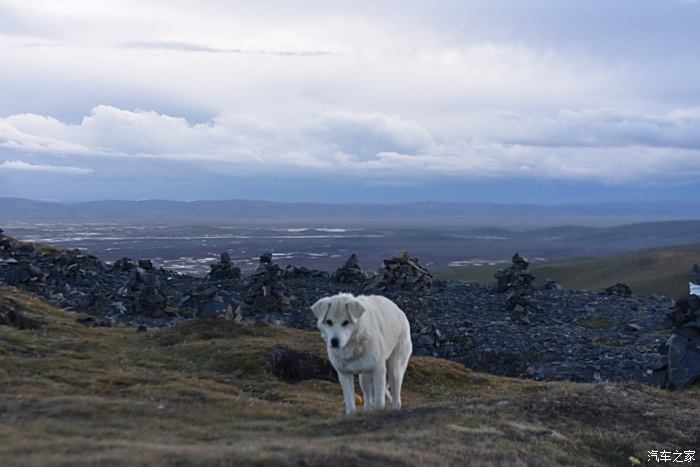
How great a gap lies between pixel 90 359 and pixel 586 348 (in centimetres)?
2441

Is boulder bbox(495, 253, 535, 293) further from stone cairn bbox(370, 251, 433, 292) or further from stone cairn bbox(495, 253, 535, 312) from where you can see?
stone cairn bbox(370, 251, 433, 292)

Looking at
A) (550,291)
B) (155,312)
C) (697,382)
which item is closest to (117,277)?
(155,312)

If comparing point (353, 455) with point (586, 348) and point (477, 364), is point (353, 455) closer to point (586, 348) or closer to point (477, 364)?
point (477, 364)

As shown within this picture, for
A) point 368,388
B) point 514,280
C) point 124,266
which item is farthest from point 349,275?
point 368,388

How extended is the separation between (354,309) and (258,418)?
4076 mm

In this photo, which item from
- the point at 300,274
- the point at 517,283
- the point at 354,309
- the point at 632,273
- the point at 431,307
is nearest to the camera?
the point at 354,309

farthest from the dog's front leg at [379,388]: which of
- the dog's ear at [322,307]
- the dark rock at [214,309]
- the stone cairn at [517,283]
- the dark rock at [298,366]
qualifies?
the stone cairn at [517,283]

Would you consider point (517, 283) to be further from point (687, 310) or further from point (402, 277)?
point (687, 310)

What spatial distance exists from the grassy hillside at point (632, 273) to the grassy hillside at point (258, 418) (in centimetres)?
7917

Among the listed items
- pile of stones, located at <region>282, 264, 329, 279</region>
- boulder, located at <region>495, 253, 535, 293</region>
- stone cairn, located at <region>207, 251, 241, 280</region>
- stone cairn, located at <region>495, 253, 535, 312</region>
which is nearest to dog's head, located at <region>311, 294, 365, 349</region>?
stone cairn, located at <region>495, 253, 535, 312</region>

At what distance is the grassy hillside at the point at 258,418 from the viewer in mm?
11008

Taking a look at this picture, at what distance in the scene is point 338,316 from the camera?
47.9 feet

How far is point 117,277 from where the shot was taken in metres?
52.7

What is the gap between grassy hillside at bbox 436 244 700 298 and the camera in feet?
320
